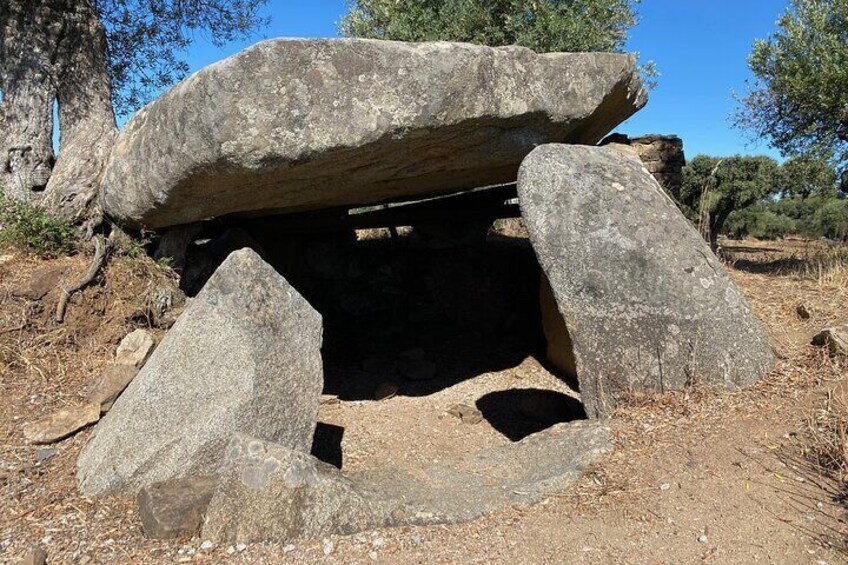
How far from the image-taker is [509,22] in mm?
10008

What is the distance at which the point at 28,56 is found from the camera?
5.54 m

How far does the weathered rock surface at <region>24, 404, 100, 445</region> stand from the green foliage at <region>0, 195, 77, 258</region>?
1.62 meters

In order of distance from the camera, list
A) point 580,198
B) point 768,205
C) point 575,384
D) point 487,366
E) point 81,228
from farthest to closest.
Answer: point 768,205
point 487,366
point 575,384
point 81,228
point 580,198

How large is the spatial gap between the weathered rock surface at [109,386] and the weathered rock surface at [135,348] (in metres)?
0.14

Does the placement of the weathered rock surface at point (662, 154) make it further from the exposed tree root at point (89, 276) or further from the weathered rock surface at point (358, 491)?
the exposed tree root at point (89, 276)

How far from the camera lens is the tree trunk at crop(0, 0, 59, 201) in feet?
18.0

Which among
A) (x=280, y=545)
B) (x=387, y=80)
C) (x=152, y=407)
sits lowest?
(x=280, y=545)

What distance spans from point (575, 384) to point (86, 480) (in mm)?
4177

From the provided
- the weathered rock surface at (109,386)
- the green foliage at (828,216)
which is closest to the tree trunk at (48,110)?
the weathered rock surface at (109,386)

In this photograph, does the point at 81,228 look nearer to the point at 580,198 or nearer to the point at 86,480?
the point at 86,480

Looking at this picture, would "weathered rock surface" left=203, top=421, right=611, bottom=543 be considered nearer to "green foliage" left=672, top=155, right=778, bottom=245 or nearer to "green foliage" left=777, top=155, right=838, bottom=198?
"green foliage" left=777, top=155, right=838, bottom=198

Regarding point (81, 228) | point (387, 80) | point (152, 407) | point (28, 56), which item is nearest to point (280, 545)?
point (152, 407)

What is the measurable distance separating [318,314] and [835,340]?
3.24 meters

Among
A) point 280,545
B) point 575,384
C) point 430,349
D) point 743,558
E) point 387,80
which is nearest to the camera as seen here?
point 743,558
